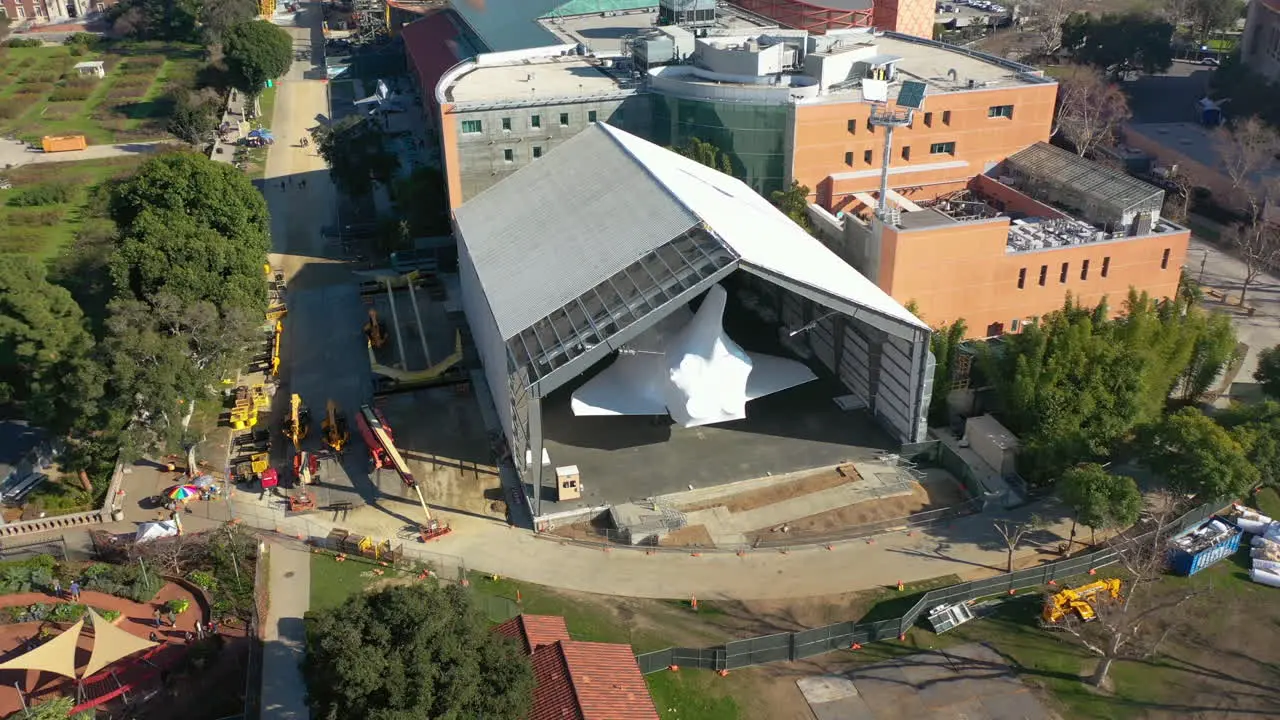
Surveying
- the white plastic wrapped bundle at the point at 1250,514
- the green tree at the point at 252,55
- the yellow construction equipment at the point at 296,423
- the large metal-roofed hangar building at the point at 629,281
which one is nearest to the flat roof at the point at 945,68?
the large metal-roofed hangar building at the point at 629,281

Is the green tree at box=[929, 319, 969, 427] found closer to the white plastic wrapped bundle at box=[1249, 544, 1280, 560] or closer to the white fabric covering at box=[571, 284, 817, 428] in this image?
the white fabric covering at box=[571, 284, 817, 428]

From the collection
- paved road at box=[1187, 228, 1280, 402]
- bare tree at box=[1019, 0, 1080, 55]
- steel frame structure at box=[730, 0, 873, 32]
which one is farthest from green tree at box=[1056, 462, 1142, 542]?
bare tree at box=[1019, 0, 1080, 55]

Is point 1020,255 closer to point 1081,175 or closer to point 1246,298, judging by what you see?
point 1081,175

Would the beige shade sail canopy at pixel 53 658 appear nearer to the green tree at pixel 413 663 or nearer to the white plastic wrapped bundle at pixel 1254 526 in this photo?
the green tree at pixel 413 663

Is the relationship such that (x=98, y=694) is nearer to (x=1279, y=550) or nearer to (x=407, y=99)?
(x=1279, y=550)

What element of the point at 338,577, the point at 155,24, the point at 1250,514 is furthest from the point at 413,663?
the point at 155,24

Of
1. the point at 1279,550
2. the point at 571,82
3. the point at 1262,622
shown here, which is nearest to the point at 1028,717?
the point at 1262,622
